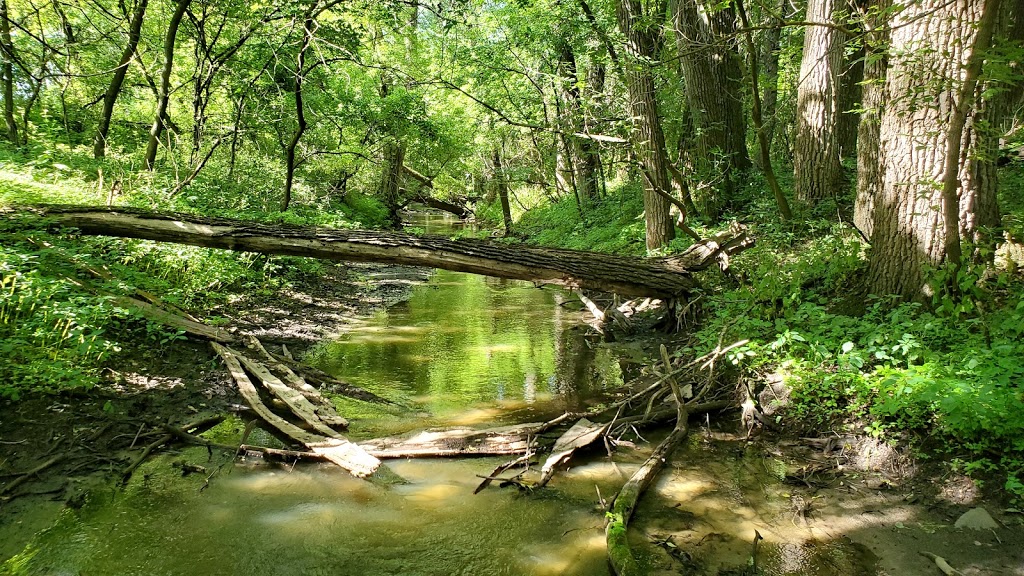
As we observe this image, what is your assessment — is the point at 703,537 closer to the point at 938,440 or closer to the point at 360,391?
the point at 938,440

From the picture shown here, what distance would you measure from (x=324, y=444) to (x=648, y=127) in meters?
7.08

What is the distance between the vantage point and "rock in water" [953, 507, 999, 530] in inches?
121

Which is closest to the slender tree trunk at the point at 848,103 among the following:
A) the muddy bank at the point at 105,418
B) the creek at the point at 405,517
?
the creek at the point at 405,517

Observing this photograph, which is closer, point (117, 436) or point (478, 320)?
point (117, 436)

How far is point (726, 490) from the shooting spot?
3836 millimetres

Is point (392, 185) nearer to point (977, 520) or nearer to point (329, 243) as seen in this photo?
point (329, 243)

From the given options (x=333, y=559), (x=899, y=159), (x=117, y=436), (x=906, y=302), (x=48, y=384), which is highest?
(x=899, y=159)

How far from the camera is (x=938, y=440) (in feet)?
11.9

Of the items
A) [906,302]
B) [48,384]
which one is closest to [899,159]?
[906,302]

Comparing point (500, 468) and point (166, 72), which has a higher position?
point (166, 72)

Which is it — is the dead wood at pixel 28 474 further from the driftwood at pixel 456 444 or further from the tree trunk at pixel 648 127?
the tree trunk at pixel 648 127

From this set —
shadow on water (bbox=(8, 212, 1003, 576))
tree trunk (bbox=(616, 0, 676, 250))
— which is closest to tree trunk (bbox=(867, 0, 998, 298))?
shadow on water (bbox=(8, 212, 1003, 576))

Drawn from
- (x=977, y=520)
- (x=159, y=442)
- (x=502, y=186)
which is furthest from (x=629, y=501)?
(x=502, y=186)

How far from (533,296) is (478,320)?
8.56 ft
